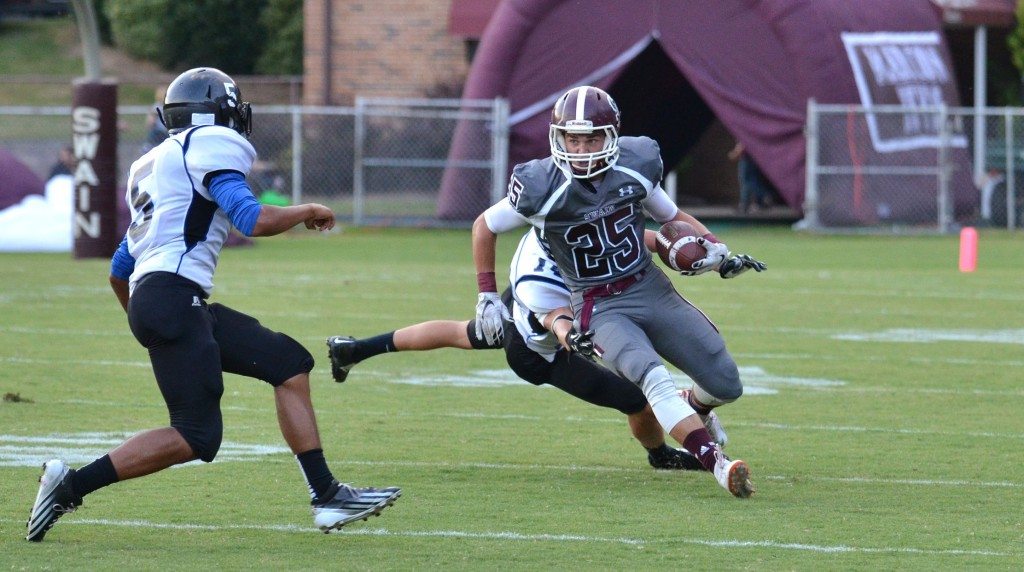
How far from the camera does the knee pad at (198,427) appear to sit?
4.89m

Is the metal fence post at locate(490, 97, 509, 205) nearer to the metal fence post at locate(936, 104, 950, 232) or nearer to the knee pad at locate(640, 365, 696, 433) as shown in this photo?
the metal fence post at locate(936, 104, 950, 232)

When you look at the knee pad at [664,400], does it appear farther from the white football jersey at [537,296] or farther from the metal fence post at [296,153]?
the metal fence post at [296,153]

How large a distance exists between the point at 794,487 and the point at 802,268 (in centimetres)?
978

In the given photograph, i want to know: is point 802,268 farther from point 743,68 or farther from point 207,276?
point 207,276

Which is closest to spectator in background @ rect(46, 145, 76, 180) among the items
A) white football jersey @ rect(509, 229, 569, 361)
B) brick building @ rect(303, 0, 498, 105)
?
brick building @ rect(303, 0, 498, 105)

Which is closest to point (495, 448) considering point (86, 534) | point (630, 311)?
point (630, 311)

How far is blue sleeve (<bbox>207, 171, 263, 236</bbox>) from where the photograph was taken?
184 inches

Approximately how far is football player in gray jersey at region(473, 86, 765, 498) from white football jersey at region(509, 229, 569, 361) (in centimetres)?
7

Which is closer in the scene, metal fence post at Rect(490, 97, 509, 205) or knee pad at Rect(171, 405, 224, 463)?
knee pad at Rect(171, 405, 224, 463)

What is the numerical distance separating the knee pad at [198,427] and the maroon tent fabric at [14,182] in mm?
13453

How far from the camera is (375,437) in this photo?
6.92 metres

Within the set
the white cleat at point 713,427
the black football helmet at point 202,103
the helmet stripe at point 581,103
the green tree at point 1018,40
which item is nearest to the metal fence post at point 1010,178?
the green tree at point 1018,40

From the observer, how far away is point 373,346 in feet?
23.6

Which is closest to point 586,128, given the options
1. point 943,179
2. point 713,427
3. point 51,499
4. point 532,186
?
point 532,186
